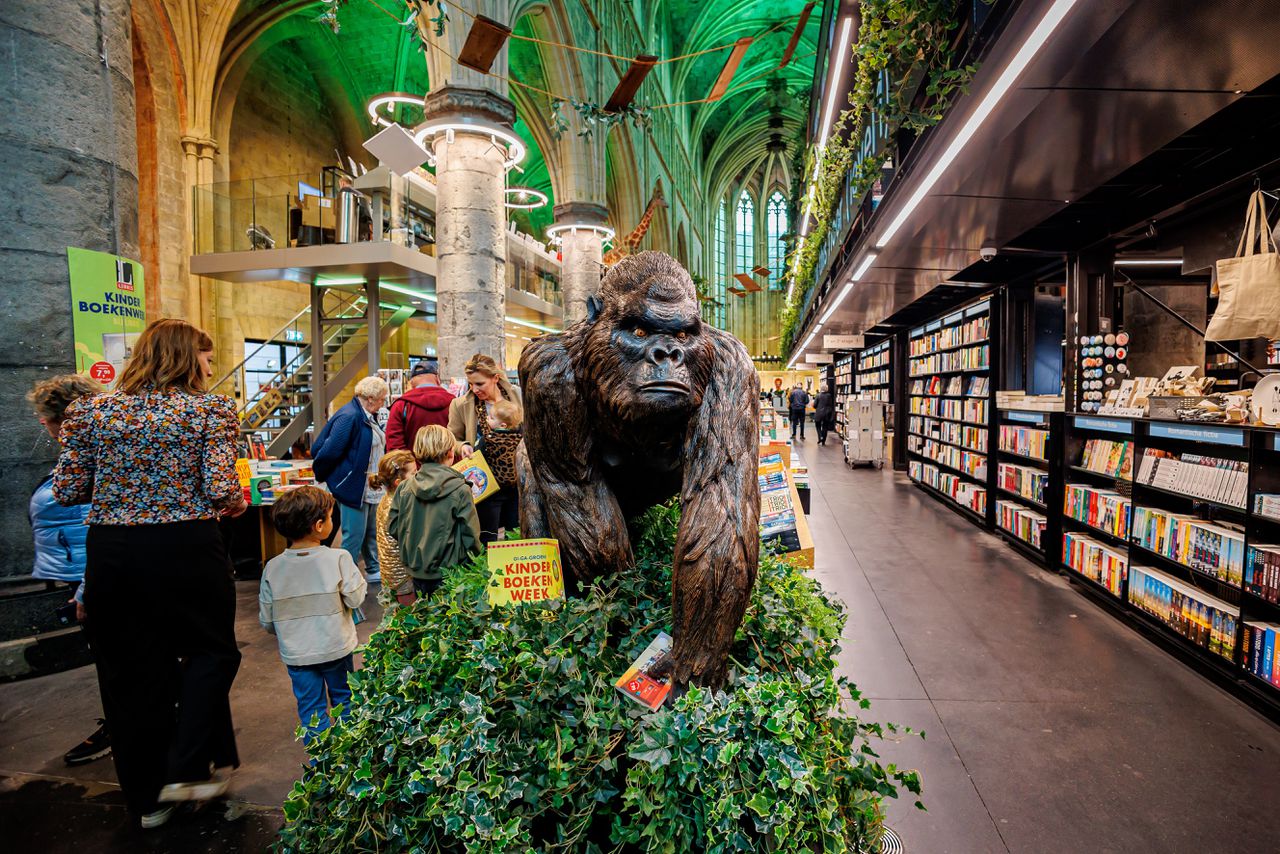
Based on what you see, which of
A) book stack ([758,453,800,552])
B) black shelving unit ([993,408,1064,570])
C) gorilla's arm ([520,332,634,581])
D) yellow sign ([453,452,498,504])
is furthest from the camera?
black shelving unit ([993,408,1064,570])

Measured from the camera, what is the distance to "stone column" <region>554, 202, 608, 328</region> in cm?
1061

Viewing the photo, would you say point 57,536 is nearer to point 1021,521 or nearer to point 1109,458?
point 1109,458

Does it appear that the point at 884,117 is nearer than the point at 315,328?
Yes

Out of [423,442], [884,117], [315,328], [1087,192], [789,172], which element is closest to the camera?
[423,442]

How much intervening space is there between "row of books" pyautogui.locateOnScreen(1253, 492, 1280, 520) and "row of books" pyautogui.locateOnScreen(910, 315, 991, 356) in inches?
169

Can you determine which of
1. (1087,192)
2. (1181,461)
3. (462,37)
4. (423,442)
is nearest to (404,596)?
(423,442)

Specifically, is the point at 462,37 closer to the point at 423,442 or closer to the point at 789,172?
the point at 423,442

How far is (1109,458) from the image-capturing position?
440 cm

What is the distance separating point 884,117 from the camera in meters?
3.30

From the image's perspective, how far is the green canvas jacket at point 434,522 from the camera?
277 centimetres

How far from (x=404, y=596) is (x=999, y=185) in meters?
4.17

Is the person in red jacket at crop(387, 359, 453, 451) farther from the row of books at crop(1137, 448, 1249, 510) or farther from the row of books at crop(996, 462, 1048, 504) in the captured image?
the row of books at crop(996, 462, 1048, 504)

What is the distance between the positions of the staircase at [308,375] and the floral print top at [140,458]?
21.5 feet

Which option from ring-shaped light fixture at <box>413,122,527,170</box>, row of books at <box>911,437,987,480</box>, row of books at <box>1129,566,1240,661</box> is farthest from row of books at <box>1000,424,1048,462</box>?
ring-shaped light fixture at <box>413,122,527,170</box>
